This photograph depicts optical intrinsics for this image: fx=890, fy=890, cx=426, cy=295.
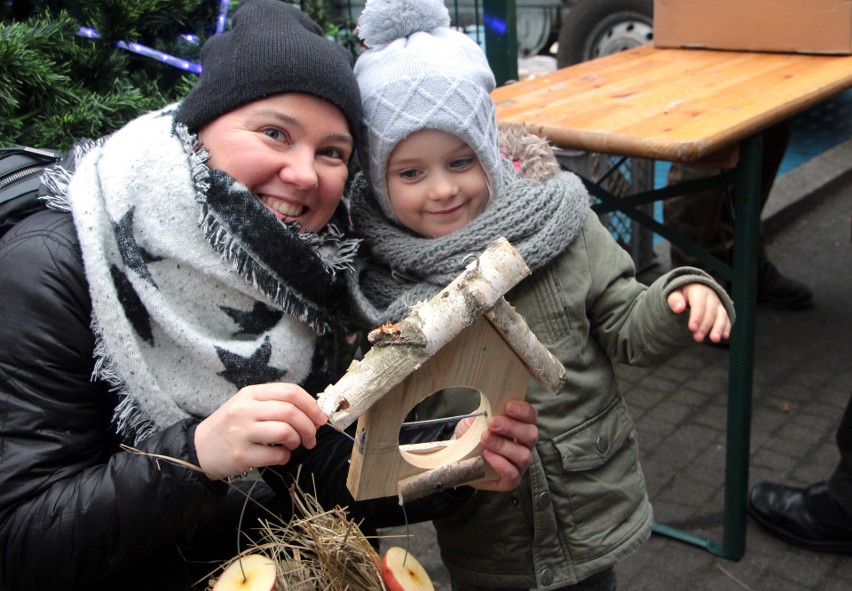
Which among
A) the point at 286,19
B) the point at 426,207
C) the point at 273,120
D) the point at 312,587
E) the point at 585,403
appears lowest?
the point at 585,403

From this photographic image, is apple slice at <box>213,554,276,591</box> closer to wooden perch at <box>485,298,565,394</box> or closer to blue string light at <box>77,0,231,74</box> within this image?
wooden perch at <box>485,298,565,394</box>

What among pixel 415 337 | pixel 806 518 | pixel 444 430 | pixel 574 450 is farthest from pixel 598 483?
pixel 806 518

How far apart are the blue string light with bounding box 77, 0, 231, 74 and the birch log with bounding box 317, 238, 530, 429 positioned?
51.1 inches

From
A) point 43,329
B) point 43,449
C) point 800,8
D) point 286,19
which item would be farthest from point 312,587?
point 800,8

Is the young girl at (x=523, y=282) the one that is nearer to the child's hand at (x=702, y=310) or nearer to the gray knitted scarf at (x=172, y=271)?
the child's hand at (x=702, y=310)

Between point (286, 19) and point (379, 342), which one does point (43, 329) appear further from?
point (286, 19)

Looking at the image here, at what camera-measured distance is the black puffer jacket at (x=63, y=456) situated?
149 centimetres

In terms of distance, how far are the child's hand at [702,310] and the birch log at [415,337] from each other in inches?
20.2

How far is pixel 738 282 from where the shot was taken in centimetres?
275

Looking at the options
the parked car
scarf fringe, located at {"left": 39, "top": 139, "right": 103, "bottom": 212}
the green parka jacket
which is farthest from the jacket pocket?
the parked car

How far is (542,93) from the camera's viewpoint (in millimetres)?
3207

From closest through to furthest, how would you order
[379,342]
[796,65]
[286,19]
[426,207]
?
[379,342], [286,19], [426,207], [796,65]

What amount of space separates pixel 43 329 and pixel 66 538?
14.3 inches

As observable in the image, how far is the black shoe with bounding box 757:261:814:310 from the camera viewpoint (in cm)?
497
